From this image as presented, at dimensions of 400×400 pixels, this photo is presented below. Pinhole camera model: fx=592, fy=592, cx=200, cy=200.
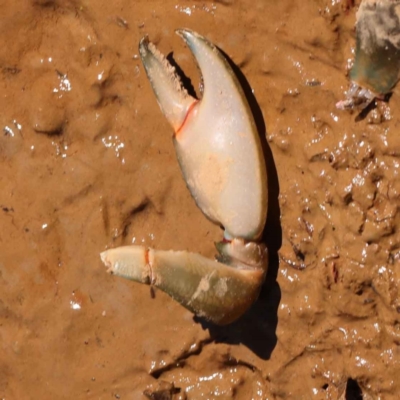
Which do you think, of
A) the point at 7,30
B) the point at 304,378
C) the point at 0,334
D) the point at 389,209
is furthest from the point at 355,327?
the point at 7,30

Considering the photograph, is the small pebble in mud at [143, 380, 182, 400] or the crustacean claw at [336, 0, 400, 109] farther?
the small pebble in mud at [143, 380, 182, 400]

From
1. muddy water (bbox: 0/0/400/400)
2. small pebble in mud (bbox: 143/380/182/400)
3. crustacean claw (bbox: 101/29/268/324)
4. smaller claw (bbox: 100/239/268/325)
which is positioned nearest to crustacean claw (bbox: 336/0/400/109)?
muddy water (bbox: 0/0/400/400)

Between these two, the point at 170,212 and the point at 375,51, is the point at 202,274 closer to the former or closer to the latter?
the point at 170,212

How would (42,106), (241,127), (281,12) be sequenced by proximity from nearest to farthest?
1. (241,127)
2. (281,12)
3. (42,106)

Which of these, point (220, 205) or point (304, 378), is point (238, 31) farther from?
point (304, 378)

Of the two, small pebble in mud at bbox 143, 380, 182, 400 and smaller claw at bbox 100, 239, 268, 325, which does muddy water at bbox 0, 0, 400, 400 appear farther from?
smaller claw at bbox 100, 239, 268, 325

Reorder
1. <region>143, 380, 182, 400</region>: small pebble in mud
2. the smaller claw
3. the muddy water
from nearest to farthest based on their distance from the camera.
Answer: the smaller claw < the muddy water < <region>143, 380, 182, 400</region>: small pebble in mud
